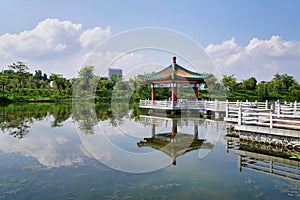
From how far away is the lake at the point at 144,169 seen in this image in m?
4.79

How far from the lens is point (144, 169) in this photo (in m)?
6.28

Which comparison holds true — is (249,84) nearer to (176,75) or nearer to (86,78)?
(86,78)

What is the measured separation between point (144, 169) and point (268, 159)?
3853 mm

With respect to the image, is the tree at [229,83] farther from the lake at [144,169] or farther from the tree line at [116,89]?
the lake at [144,169]

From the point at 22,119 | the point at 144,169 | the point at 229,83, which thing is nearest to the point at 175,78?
the point at 22,119

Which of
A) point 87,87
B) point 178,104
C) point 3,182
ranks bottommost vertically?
point 3,182

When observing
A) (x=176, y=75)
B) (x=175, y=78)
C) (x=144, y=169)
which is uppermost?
(x=176, y=75)

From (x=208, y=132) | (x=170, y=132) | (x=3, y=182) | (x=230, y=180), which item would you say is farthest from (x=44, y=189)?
(x=208, y=132)

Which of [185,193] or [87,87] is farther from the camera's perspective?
[87,87]

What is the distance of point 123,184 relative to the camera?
5219 mm

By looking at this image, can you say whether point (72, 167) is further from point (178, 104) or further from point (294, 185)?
Answer: point (178, 104)

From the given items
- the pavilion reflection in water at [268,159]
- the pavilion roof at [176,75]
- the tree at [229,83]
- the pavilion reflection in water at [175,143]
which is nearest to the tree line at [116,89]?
the tree at [229,83]

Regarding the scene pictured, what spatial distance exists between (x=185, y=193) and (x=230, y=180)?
4.50 ft

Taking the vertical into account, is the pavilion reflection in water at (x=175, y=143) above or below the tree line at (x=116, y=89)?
below
